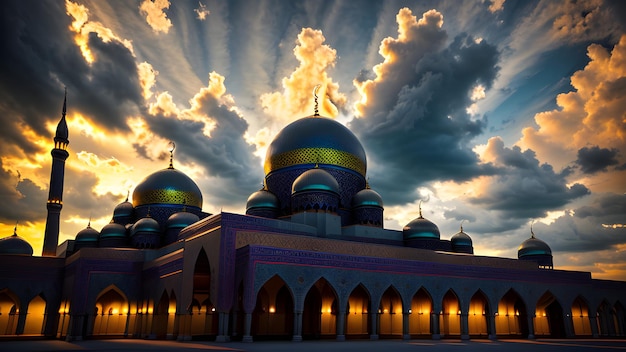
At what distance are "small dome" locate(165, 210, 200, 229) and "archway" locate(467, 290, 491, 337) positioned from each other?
1420 cm

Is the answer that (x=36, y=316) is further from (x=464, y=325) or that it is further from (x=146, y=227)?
(x=464, y=325)

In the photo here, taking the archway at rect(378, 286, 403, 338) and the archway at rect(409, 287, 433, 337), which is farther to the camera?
the archway at rect(409, 287, 433, 337)

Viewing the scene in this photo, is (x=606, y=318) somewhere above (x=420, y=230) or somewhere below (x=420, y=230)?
below

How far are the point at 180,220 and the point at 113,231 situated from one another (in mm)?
3947

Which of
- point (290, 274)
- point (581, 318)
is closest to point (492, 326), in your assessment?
point (581, 318)

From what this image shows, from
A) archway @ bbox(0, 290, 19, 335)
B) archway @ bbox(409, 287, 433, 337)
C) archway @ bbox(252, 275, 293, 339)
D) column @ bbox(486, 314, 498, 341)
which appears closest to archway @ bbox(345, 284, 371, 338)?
archway @ bbox(409, 287, 433, 337)

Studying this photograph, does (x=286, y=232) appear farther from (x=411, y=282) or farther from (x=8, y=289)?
(x=8, y=289)

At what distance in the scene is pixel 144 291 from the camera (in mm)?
21594

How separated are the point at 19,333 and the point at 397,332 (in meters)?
17.3

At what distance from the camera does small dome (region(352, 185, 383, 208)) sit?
23062 mm

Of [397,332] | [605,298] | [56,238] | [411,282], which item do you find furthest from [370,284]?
[56,238]

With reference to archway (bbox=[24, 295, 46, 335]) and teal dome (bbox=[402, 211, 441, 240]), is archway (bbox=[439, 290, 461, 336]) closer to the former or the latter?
teal dome (bbox=[402, 211, 441, 240])

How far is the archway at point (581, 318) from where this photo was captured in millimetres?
22984

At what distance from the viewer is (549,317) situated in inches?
911
